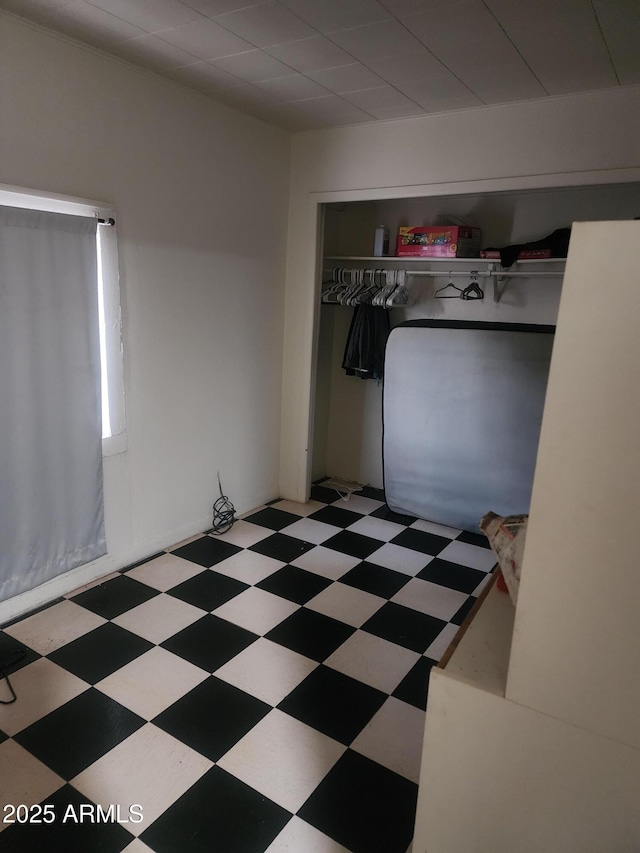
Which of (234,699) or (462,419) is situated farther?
(462,419)

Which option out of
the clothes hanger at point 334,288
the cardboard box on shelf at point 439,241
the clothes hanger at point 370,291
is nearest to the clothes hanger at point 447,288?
A: the cardboard box on shelf at point 439,241

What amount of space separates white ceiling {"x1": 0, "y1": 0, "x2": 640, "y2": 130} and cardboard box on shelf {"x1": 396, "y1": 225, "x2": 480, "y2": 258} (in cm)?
74

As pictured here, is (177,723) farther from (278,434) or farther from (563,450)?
(278,434)

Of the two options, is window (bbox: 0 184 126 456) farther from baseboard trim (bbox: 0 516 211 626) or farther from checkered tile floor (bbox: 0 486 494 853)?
checkered tile floor (bbox: 0 486 494 853)

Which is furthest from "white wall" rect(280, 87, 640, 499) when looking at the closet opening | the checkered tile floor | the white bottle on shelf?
the checkered tile floor

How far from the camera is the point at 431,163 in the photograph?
3178 mm

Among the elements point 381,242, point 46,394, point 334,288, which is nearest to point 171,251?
point 46,394

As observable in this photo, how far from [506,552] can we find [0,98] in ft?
8.09

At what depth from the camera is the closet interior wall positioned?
3391 mm

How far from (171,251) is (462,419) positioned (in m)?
2.02

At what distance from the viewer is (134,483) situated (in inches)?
118

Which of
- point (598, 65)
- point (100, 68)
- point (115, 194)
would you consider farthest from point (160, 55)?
point (598, 65)

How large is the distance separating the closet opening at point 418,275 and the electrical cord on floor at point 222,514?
2.22 feet

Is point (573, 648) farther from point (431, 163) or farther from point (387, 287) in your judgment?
point (387, 287)
